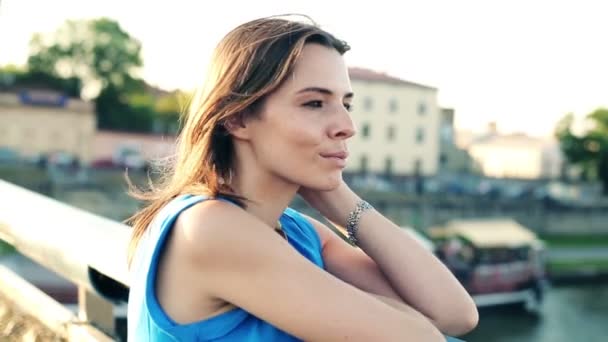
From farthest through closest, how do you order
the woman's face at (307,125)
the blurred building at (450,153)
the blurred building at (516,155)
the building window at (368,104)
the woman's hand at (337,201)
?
the blurred building at (516,155), the blurred building at (450,153), the building window at (368,104), the woman's hand at (337,201), the woman's face at (307,125)

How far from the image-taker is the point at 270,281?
0.88 meters

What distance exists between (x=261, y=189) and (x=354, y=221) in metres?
0.23

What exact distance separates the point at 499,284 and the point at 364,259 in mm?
22825

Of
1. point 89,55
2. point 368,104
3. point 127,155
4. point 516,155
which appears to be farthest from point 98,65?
point 516,155

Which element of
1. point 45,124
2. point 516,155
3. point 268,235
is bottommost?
point 516,155

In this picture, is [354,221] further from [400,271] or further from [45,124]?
[45,124]

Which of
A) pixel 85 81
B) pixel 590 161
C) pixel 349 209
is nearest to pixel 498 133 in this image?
pixel 590 161

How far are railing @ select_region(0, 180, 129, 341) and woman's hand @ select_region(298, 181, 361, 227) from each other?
295 mm

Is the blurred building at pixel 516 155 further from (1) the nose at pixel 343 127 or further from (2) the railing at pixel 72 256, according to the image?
(1) the nose at pixel 343 127

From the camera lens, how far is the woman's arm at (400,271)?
3.66ft

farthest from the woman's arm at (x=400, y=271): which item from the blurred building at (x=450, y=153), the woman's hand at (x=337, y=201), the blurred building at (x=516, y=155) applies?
the blurred building at (x=516, y=155)

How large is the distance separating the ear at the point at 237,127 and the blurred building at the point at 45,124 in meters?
29.7

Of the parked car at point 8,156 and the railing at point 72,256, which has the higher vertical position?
the railing at point 72,256

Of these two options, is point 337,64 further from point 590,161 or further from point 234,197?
point 590,161
